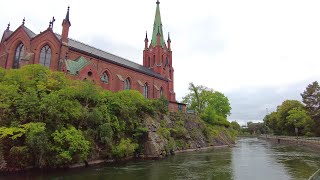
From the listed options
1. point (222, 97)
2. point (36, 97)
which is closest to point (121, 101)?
point (36, 97)

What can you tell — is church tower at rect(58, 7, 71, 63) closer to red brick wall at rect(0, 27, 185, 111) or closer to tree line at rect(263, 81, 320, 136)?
red brick wall at rect(0, 27, 185, 111)

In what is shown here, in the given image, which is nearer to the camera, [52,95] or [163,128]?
[52,95]

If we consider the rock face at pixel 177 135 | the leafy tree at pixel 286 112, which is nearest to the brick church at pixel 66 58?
the rock face at pixel 177 135

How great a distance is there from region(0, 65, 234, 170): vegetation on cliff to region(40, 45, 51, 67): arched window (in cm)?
1116

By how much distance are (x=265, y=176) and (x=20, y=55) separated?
38.9 metres

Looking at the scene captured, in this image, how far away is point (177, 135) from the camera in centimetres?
4409

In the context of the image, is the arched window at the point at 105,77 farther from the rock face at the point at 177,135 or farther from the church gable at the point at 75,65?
the rock face at the point at 177,135

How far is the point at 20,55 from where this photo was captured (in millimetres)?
39125

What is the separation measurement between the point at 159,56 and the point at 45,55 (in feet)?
111

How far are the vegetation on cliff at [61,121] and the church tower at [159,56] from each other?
2936cm

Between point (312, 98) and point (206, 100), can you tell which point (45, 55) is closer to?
point (206, 100)

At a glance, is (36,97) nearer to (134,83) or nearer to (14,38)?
(14,38)

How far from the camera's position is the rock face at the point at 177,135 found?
34.3 meters

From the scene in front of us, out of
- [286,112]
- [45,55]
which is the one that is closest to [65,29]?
[45,55]
